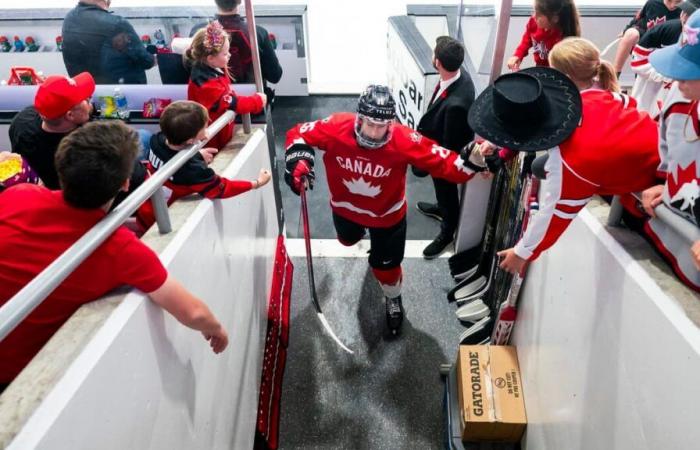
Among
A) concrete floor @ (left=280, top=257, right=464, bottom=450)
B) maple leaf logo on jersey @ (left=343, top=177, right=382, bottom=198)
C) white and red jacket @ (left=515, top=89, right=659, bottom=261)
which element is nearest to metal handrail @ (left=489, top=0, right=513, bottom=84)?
maple leaf logo on jersey @ (left=343, top=177, right=382, bottom=198)

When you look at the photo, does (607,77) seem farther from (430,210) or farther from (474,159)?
(430,210)

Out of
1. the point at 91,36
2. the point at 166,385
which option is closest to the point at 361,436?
the point at 166,385

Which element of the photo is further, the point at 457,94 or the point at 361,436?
the point at 457,94

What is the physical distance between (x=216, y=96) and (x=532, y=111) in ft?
5.11

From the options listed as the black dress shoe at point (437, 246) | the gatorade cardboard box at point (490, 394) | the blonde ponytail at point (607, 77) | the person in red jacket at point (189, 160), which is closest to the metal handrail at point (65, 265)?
the person in red jacket at point (189, 160)

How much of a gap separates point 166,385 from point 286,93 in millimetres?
5010

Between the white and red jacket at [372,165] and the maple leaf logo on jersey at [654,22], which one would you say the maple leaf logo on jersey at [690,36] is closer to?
the white and red jacket at [372,165]

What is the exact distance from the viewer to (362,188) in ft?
7.80

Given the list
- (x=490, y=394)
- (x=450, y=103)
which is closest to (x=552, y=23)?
(x=450, y=103)

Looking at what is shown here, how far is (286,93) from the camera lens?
583 cm

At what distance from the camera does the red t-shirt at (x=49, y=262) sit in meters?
1.07

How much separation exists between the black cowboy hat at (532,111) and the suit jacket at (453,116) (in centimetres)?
120

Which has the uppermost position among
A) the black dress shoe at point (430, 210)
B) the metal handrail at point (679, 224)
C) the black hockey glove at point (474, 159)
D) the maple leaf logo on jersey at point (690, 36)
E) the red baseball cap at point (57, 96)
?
the maple leaf logo on jersey at point (690, 36)

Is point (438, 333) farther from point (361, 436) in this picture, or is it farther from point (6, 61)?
point (6, 61)
